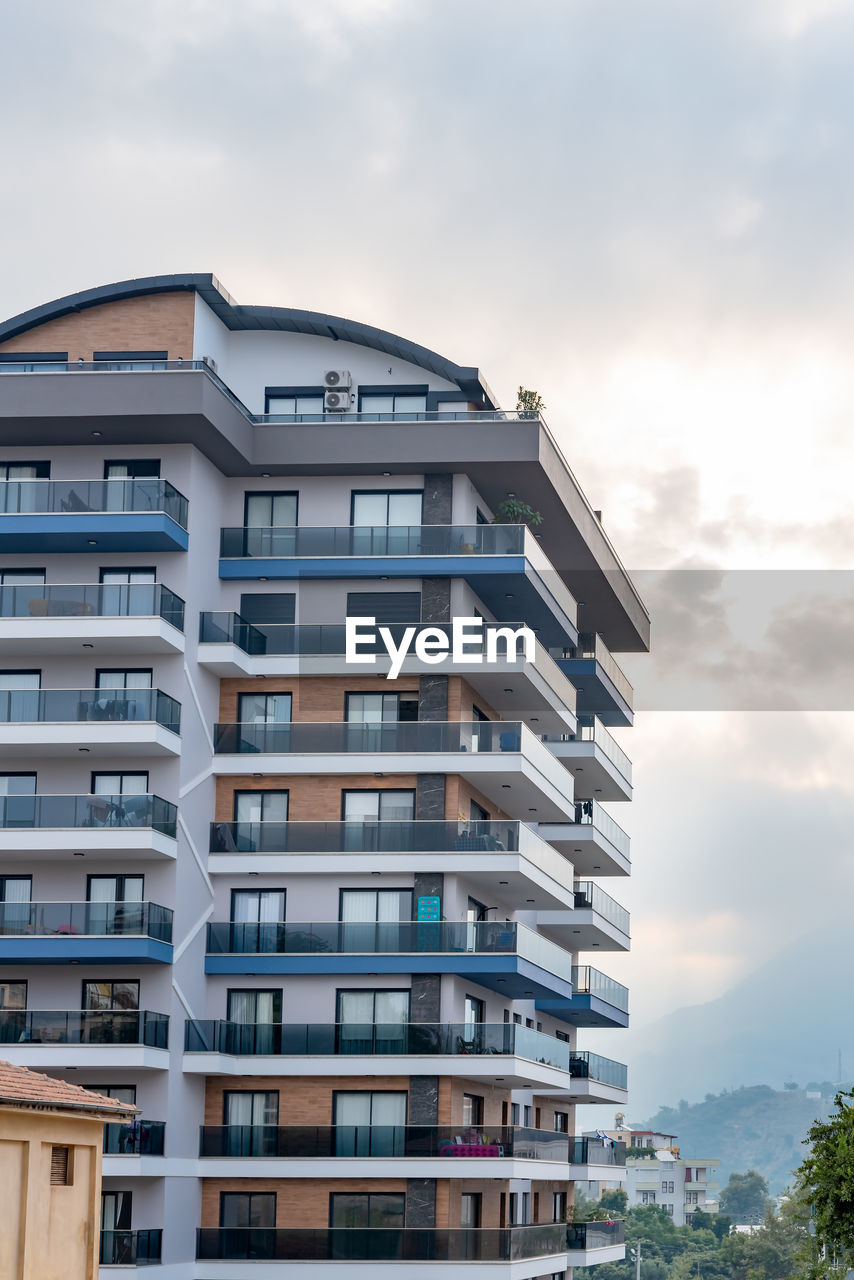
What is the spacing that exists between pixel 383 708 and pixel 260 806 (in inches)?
174

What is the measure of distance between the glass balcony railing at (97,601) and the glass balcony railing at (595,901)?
2150cm

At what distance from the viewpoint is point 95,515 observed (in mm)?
51219

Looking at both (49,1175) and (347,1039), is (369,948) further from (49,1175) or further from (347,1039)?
(49,1175)

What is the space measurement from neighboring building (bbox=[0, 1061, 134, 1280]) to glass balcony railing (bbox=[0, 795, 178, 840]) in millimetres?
12429

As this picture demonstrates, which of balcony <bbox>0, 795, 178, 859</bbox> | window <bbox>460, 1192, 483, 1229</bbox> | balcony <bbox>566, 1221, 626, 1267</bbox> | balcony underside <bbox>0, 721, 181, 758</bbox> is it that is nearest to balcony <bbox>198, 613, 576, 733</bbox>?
balcony underside <bbox>0, 721, 181, 758</bbox>

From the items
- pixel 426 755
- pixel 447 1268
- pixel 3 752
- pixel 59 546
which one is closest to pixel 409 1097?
pixel 447 1268

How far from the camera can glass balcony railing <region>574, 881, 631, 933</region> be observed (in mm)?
66625

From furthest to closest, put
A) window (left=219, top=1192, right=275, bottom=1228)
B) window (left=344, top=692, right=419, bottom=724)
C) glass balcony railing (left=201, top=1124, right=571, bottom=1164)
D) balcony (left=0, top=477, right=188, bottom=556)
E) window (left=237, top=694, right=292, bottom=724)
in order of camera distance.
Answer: window (left=237, top=694, right=292, bottom=724), window (left=344, top=692, right=419, bottom=724), balcony (left=0, top=477, right=188, bottom=556), window (left=219, top=1192, right=275, bottom=1228), glass balcony railing (left=201, top=1124, right=571, bottom=1164)

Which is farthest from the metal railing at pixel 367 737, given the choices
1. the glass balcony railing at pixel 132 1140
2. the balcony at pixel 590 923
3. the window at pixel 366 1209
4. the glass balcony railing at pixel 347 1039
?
the balcony at pixel 590 923

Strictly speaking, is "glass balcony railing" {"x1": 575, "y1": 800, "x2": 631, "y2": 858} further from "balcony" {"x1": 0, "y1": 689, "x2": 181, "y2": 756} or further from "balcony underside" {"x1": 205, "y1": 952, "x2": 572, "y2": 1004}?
"balcony" {"x1": 0, "y1": 689, "x2": 181, "y2": 756}

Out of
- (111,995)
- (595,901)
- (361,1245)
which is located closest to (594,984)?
(595,901)

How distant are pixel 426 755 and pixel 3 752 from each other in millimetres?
11432

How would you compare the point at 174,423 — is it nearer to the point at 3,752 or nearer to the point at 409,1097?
the point at 3,752

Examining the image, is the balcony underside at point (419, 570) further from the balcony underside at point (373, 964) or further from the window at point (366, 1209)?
the window at point (366, 1209)
